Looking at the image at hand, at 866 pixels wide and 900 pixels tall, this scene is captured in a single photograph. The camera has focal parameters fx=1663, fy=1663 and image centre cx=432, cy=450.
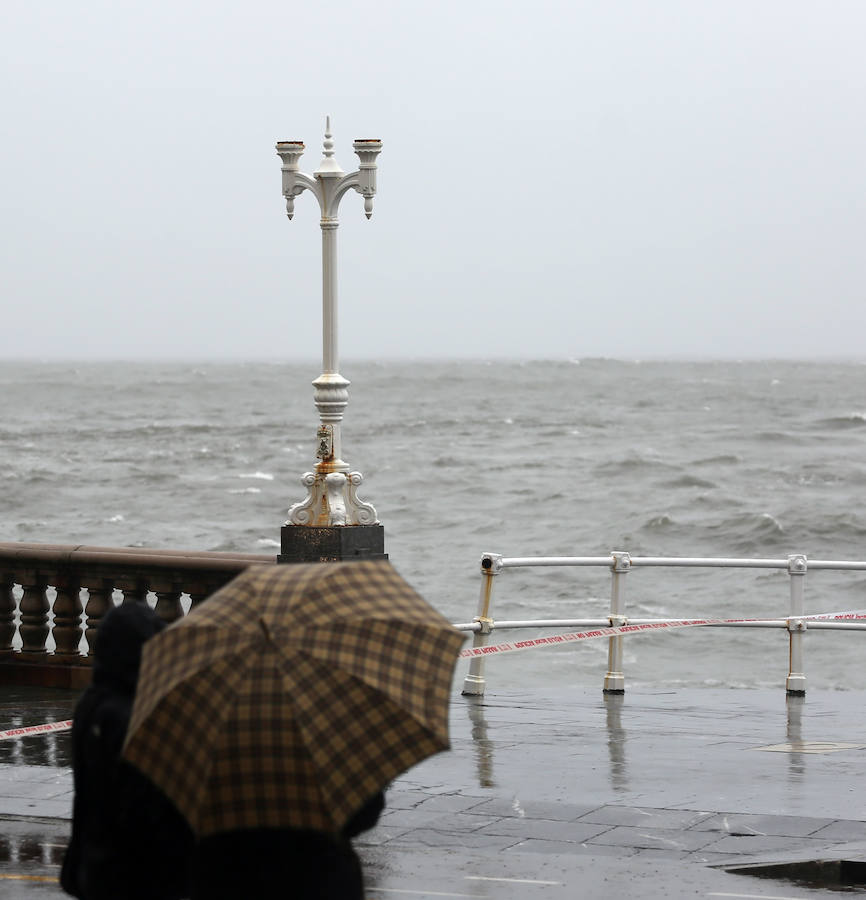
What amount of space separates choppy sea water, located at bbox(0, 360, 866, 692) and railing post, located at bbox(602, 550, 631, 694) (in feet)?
24.2

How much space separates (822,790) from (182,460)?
221ft

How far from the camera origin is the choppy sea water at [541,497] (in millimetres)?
27219

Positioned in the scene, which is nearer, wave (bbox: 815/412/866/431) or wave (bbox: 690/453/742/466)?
wave (bbox: 690/453/742/466)

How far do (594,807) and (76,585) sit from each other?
544cm

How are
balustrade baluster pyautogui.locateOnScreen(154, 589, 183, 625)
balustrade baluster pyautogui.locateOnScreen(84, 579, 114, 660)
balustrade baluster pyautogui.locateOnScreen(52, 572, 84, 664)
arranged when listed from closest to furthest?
balustrade baluster pyautogui.locateOnScreen(154, 589, 183, 625) → balustrade baluster pyautogui.locateOnScreen(84, 579, 114, 660) → balustrade baluster pyautogui.locateOnScreen(52, 572, 84, 664)

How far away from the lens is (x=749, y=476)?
209 feet

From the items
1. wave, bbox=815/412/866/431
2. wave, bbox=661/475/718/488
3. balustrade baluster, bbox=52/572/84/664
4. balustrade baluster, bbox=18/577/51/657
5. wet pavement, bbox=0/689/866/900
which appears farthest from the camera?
wave, bbox=815/412/866/431

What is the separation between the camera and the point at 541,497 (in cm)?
5694

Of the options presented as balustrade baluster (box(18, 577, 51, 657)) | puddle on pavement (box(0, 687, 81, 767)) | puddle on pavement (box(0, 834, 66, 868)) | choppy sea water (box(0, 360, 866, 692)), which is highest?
balustrade baluster (box(18, 577, 51, 657))

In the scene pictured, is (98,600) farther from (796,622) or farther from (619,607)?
(796,622)

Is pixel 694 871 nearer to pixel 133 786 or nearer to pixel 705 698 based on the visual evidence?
pixel 133 786

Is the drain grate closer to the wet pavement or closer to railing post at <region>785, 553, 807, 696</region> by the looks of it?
the wet pavement

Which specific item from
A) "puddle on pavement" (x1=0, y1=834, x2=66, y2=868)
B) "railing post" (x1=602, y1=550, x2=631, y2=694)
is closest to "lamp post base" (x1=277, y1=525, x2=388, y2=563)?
"railing post" (x1=602, y1=550, x2=631, y2=694)

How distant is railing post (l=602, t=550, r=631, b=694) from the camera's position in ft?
42.0
